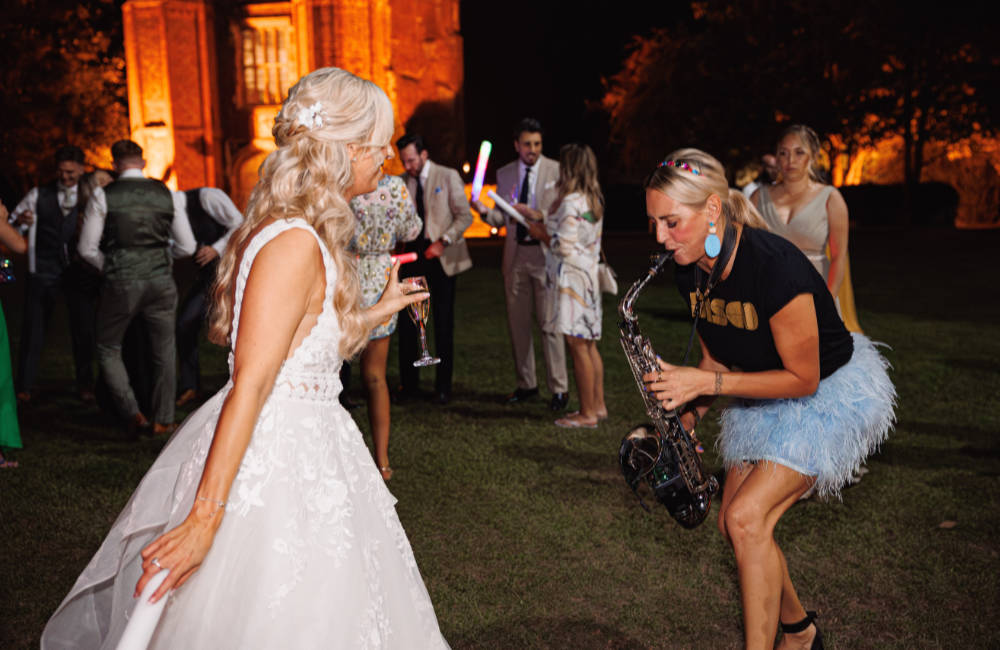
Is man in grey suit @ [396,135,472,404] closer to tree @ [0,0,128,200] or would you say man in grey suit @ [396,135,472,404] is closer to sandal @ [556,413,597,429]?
sandal @ [556,413,597,429]

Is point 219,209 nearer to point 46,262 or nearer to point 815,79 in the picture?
point 46,262

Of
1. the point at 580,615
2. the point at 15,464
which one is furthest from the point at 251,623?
the point at 15,464

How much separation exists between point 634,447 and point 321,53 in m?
38.2

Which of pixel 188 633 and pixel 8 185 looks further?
pixel 8 185

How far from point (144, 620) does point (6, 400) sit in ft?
15.9

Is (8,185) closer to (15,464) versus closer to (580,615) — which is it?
(15,464)

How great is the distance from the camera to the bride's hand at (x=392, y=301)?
293 cm

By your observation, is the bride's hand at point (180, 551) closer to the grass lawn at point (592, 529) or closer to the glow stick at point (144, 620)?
the glow stick at point (144, 620)

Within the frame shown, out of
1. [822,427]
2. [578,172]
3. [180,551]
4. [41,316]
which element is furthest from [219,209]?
[180,551]

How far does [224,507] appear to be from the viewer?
212 cm

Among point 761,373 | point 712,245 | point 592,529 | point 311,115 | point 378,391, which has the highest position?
point 311,115

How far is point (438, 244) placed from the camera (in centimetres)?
827

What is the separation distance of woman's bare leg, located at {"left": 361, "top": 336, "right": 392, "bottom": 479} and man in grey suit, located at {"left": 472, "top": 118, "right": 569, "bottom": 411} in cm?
241

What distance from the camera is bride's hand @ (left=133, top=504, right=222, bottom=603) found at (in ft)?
6.53
